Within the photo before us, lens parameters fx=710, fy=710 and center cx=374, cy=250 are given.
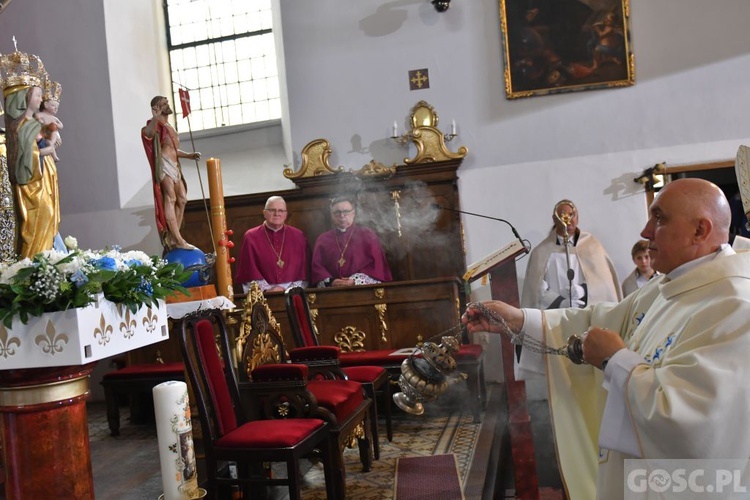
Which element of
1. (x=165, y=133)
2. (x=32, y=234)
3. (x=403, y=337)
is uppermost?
(x=165, y=133)

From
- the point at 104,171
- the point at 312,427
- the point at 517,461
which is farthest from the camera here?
the point at 104,171

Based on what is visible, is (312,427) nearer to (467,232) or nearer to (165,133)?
(165,133)

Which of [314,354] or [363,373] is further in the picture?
[363,373]

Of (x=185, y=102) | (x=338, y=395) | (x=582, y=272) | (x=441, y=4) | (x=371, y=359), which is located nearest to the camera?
(x=338, y=395)

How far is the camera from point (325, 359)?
4.81m

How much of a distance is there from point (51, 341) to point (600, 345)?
5.97 feet

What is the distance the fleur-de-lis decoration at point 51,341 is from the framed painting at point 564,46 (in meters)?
6.45

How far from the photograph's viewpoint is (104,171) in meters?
8.89

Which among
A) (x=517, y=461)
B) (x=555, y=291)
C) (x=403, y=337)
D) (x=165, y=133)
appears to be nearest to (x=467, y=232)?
(x=555, y=291)

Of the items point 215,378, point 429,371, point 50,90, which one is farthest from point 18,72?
point 429,371

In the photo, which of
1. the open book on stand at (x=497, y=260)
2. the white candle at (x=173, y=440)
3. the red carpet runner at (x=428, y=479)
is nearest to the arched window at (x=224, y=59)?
the red carpet runner at (x=428, y=479)

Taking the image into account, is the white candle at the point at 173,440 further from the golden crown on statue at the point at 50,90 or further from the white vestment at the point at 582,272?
the white vestment at the point at 582,272

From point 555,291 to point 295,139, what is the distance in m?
3.51

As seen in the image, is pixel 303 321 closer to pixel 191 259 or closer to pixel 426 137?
pixel 191 259
